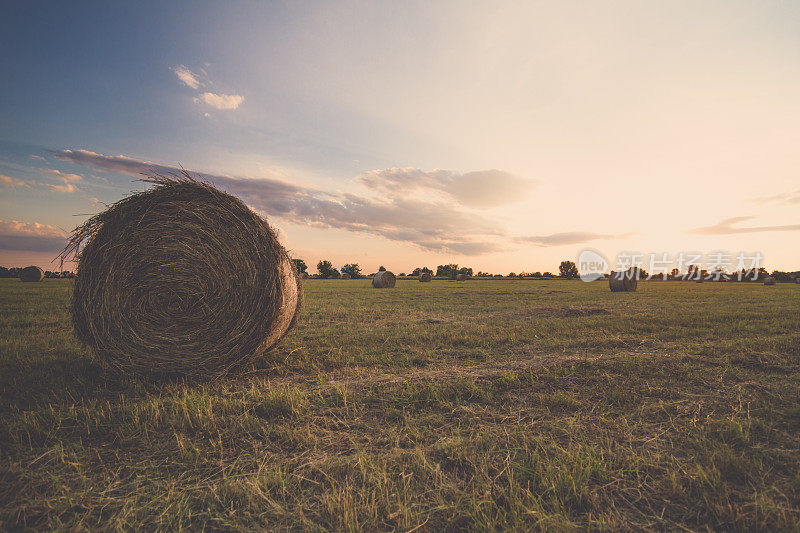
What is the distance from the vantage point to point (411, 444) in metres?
2.85

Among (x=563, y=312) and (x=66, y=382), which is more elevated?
(x=563, y=312)

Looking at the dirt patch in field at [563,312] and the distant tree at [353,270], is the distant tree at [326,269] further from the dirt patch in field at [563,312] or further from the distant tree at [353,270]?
the dirt patch in field at [563,312]

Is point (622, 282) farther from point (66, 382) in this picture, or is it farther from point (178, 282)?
point (66, 382)

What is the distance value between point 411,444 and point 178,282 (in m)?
4.18

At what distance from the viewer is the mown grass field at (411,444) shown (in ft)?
6.83

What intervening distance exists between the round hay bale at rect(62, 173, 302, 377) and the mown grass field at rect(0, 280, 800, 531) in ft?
1.57

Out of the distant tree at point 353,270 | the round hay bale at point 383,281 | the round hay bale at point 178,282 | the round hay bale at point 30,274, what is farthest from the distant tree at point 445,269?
the round hay bale at point 178,282

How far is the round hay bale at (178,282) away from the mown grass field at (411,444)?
479mm

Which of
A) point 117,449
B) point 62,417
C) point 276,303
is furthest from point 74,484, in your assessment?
point 276,303

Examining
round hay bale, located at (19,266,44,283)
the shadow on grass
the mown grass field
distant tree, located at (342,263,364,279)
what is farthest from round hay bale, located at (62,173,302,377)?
distant tree, located at (342,263,364,279)

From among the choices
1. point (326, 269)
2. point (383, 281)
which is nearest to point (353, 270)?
point (326, 269)

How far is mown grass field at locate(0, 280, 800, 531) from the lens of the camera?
2082 mm

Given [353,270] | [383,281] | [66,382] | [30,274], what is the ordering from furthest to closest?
[353,270], [30,274], [383,281], [66,382]

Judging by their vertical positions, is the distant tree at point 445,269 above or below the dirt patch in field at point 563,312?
above
